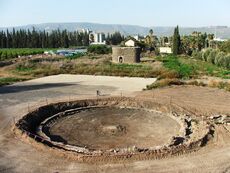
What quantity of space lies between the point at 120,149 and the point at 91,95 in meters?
14.9

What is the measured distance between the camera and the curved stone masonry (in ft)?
54.4

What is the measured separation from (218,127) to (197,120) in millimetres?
1932

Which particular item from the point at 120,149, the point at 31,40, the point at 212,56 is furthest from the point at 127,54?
the point at 31,40

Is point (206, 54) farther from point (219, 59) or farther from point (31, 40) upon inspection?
point (31, 40)

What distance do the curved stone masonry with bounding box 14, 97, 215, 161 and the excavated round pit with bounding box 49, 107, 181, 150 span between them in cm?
70

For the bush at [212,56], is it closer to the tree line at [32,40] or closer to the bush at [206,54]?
the bush at [206,54]

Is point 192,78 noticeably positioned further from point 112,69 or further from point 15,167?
point 15,167

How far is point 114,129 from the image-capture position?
2150cm

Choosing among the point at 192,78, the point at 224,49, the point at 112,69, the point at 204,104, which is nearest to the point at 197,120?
the point at 204,104

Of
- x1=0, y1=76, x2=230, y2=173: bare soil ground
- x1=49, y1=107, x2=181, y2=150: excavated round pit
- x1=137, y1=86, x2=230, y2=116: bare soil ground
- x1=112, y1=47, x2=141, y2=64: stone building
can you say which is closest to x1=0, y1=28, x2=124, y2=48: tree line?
x1=112, y1=47, x2=141, y2=64: stone building

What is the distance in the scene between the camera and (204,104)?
27766 millimetres

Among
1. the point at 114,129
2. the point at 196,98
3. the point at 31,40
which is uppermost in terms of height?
the point at 31,40

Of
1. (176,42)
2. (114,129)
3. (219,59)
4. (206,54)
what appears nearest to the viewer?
(114,129)

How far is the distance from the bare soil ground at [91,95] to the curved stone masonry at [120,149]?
46 cm
